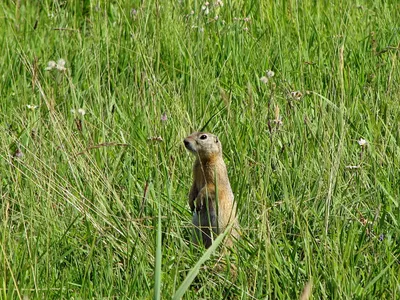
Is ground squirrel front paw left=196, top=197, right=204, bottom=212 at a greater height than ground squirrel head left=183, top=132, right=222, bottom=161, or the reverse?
ground squirrel head left=183, top=132, right=222, bottom=161

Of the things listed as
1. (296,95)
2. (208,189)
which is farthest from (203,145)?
(296,95)

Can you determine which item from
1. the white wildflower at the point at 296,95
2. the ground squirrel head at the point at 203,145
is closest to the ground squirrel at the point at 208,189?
the ground squirrel head at the point at 203,145

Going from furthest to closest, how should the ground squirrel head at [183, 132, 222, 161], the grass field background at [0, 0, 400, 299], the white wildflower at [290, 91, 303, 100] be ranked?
the white wildflower at [290, 91, 303, 100]
the ground squirrel head at [183, 132, 222, 161]
the grass field background at [0, 0, 400, 299]

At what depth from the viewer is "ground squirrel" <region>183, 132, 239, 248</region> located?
397cm

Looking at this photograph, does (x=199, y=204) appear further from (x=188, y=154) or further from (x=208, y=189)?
(x=188, y=154)

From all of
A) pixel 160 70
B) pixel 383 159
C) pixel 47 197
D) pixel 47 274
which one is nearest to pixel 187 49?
pixel 160 70

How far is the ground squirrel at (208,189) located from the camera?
13.0 feet

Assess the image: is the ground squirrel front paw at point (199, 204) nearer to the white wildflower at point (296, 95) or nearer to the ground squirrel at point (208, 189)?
the ground squirrel at point (208, 189)

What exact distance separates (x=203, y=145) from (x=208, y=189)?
198mm

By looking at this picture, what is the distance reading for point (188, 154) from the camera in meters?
4.58

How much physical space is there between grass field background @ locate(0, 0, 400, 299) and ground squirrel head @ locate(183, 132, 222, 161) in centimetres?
16

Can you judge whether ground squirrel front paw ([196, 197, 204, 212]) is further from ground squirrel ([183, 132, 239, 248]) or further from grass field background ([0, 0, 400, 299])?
grass field background ([0, 0, 400, 299])

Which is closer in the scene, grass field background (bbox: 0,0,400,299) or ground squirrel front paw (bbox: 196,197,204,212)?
grass field background (bbox: 0,0,400,299)

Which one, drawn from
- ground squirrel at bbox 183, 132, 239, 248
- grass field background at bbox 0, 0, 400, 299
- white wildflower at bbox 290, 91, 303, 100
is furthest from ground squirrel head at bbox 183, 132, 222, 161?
white wildflower at bbox 290, 91, 303, 100
